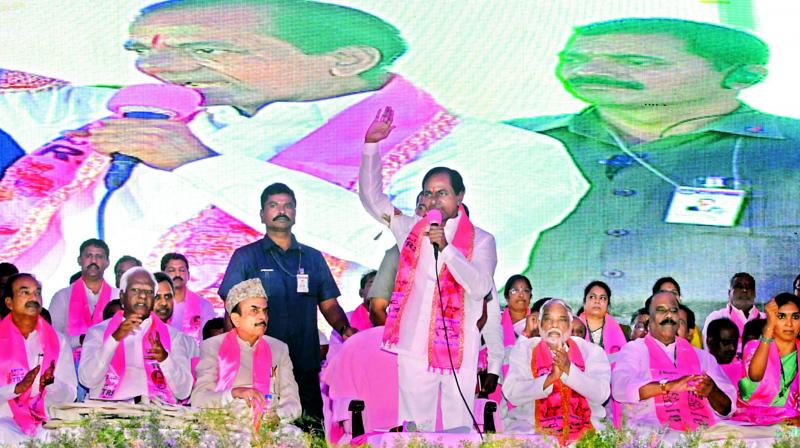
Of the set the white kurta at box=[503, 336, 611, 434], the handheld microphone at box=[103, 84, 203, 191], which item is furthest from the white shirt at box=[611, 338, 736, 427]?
the handheld microphone at box=[103, 84, 203, 191]

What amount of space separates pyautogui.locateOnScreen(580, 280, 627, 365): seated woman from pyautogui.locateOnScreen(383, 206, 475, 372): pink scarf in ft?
3.01

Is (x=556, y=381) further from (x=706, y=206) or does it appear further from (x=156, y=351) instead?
(x=706, y=206)

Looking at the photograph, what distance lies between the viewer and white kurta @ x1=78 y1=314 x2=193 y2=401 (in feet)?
18.9

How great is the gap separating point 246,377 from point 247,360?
3.0 inches

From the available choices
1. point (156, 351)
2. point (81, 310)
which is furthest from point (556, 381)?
point (81, 310)

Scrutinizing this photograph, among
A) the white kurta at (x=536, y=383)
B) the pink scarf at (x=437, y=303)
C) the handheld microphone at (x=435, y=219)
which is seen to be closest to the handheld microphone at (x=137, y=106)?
the pink scarf at (x=437, y=303)

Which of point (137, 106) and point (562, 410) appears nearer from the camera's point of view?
point (562, 410)

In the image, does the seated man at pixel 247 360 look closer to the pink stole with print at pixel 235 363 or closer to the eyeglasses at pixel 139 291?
the pink stole with print at pixel 235 363

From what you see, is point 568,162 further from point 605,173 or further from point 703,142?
point 703,142

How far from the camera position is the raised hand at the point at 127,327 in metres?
5.70

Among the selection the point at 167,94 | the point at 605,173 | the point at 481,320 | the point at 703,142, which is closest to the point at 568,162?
the point at 605,173

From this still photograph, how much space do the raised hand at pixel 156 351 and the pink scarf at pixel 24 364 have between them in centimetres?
37

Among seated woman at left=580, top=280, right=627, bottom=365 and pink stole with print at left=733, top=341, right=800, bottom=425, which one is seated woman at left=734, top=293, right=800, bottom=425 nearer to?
pink stole with print at left=733, top=341, right=800, bottom=425

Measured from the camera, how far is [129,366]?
584 cm
